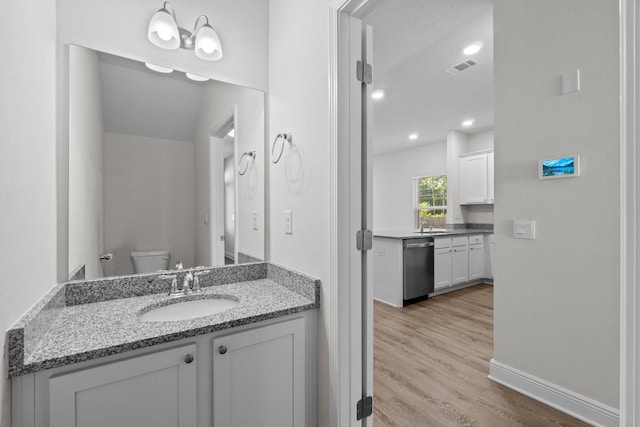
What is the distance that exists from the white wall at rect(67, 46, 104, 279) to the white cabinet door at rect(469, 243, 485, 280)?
4.93 metres

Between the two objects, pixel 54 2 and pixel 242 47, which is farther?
pixel 242 47

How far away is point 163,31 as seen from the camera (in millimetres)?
1481

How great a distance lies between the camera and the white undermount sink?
134cm

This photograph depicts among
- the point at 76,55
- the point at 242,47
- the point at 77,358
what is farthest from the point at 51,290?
the point at 242,47

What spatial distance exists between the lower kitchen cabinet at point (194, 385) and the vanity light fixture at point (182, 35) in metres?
1.46

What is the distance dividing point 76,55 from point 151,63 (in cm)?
31

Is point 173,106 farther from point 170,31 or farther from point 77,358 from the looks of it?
point 77,358

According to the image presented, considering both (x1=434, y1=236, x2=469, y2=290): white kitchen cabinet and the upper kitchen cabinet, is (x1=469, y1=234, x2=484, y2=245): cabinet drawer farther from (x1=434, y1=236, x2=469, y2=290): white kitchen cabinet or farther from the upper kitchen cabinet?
the upper kitchen cabinet

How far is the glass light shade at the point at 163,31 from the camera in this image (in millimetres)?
1456

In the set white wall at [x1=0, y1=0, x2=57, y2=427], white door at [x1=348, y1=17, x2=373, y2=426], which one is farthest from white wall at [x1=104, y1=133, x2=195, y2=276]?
white door at [x1=348, y1=17, x2=373, y2=426]

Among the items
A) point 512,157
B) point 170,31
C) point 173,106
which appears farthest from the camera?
point 512,157

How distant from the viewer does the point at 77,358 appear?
2.93 feet

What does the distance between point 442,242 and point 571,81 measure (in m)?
2.90

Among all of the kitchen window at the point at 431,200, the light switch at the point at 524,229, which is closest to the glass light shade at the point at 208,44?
the light switch at the point at 524,229
